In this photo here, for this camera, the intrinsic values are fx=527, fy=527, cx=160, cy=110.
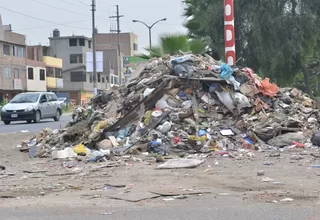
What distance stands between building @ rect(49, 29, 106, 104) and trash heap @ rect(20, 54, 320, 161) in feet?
215

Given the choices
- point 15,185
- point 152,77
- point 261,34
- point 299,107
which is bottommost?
point 15,185

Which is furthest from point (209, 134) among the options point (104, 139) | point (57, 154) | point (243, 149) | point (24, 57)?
point (24, 57)

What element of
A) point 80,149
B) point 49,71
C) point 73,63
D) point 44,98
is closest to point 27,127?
point 44,98

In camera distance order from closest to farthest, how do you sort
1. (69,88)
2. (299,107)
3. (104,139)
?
(104,139), (299,107), (69,88)

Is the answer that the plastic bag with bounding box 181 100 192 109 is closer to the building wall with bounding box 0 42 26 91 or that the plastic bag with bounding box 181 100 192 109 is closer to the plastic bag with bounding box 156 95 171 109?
the plastic bag with bounding box 156 95 171 109

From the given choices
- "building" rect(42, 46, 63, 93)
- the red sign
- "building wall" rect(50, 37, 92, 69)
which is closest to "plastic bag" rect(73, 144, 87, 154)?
the red sign

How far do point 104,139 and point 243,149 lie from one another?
3364 mm

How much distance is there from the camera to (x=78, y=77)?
3182 inches

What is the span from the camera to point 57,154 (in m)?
A: 11.9

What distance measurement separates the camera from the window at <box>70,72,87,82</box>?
80075mm

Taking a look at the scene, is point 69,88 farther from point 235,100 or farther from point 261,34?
point 235,100

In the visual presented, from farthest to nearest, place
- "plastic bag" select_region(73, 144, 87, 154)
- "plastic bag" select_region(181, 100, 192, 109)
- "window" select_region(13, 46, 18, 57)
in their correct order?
1. "window" select_region(13, 46, 18, 57)
2. "plastic bag" select_region(181, 100, 192, 109)
3. "plastic bag" select_region(73, 144, 87, 154)

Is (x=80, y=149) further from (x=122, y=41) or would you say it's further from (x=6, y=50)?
(x=122, y=41)

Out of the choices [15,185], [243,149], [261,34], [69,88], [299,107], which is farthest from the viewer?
[69,88]
